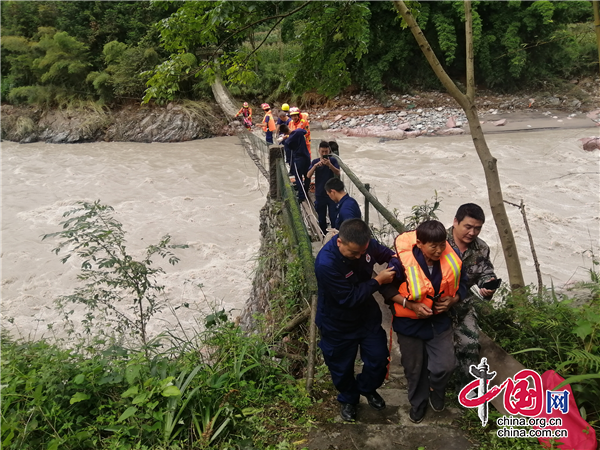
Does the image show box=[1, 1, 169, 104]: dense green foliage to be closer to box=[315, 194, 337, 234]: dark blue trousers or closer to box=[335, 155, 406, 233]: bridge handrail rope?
box=[315, 194, 337, 234]: dark blue trousers

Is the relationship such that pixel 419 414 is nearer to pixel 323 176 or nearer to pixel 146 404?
pixel 146 404

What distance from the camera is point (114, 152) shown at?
18328mm

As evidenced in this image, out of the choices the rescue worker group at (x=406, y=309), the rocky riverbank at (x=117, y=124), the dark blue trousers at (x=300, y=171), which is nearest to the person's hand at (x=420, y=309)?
the rescue worker group at (x=406, y=309)

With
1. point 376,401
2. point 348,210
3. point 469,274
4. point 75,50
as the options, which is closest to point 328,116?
point 75,50

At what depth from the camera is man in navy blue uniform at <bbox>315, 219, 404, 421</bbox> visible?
2.56 meters

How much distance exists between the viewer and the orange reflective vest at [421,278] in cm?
255

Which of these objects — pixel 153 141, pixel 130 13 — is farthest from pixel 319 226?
pixel 130 13

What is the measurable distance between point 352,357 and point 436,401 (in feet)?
2.05

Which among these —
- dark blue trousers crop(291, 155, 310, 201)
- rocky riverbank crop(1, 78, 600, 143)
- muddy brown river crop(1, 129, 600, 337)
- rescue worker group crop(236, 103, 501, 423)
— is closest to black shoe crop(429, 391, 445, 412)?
rescue worker group crop(236, 103, 501, 423)

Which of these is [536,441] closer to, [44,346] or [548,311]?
[548,311]

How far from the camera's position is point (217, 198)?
42.7ft

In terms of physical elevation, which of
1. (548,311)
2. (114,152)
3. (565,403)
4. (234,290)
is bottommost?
(234,290)

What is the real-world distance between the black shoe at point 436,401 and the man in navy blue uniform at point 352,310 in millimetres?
321

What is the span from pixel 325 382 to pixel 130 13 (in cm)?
2625
